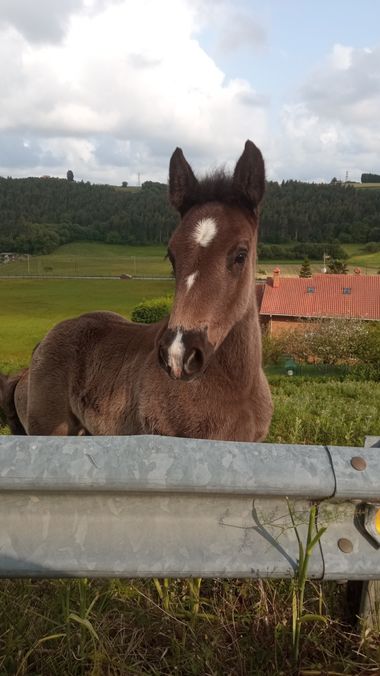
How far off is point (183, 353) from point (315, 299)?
184 feet

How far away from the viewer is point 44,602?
197cm

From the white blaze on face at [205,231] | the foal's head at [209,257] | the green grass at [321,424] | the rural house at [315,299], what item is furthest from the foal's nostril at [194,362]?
the rural house at [315,299]

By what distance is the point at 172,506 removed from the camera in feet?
5.64

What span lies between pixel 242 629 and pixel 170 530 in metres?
0.54

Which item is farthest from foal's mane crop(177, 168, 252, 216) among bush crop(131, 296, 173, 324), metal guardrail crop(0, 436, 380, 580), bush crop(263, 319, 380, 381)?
bush crop(131, 296, 173, 324)

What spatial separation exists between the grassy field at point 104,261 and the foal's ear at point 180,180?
101972 mm

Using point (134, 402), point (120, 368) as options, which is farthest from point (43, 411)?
point (134, 402)

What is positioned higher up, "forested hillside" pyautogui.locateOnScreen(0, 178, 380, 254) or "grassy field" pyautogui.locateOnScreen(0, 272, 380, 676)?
"forested hillside" pyautogui.locateOnScreen(0, 178, 380, 254)

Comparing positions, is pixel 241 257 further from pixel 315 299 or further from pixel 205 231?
pixel 315 299

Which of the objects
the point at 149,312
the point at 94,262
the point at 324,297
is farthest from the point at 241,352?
the point at 94,262

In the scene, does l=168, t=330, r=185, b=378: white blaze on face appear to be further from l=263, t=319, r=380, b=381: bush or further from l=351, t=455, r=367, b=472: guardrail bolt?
l=263, t=319, r=380, b=381: bush

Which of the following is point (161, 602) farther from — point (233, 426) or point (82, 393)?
point (82, 393)

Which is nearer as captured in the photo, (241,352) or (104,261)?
(241,352)

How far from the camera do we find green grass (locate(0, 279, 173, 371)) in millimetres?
64000
